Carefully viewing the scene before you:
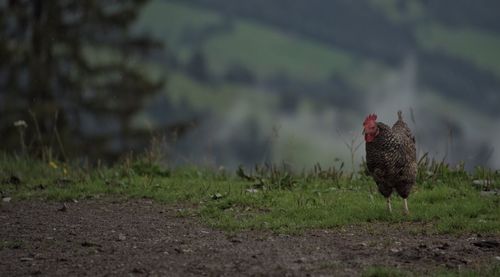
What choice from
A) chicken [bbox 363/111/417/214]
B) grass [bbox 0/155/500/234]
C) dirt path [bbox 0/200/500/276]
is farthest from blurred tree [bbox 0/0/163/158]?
chicken [bbox 363/111/417/214]

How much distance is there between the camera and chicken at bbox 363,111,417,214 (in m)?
9.22

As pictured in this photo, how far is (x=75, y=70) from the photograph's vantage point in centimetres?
2728

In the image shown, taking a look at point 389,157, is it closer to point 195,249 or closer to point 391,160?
point 391,160

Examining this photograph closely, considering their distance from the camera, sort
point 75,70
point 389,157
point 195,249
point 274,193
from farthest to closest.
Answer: point 75,70 → point 274,193 → point 389,157 → point 195,249

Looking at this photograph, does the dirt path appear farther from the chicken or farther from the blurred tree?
the blurred tree

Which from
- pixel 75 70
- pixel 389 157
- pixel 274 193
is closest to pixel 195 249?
pixel 389 157

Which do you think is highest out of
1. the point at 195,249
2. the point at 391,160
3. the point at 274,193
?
the point at 391,160

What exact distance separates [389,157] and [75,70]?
800 inches

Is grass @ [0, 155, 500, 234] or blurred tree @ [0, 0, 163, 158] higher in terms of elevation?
blurred tree @ [0, 0, 163, 158]

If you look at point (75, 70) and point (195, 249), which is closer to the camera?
point (195, 249)

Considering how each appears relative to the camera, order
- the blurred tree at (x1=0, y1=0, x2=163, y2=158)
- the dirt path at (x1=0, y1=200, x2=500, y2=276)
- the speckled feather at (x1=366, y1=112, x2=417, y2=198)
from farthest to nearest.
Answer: the blurred tree at (x1=0, y1=0, x2=163, y2=158) < the speckled feather at (x1=366, y1=112, x2=417, y2=198) < the dirt path at (x1=0, y1=200, x2=500, y2=276)

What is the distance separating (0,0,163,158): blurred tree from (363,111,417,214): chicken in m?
17.6

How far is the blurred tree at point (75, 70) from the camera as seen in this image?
25797 mm

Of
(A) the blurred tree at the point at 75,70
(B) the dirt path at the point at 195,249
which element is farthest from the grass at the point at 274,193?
(A) the blurred tree at the point at 75,70
